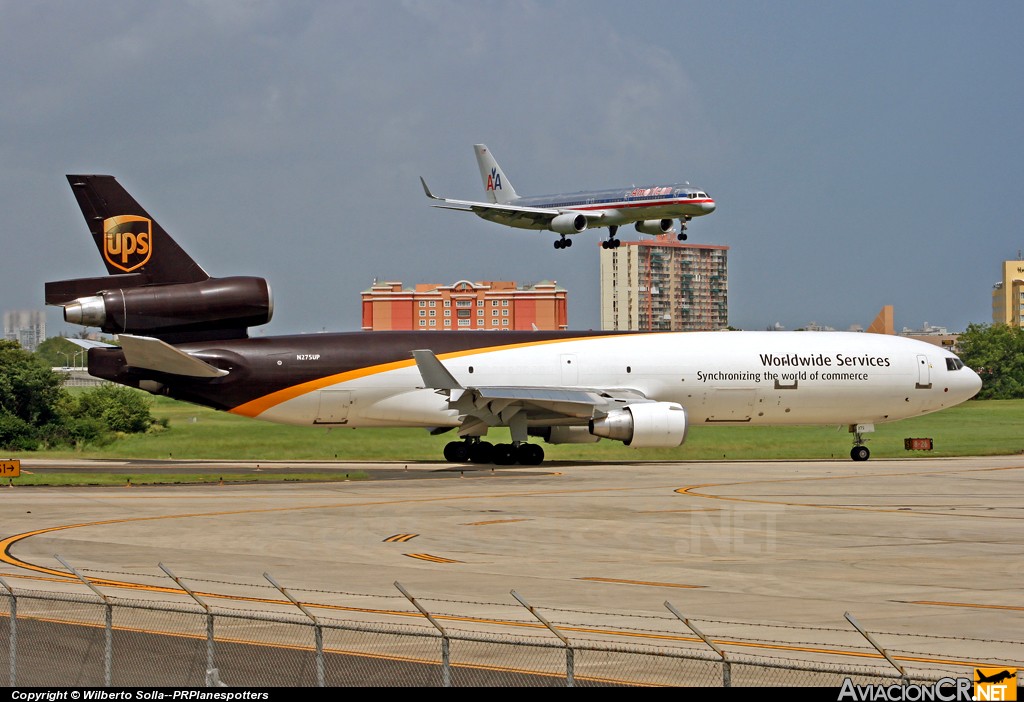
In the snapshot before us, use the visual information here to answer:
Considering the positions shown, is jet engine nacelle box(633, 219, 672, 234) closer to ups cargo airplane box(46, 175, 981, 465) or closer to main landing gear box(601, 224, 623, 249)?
main landing gear box(601, 224, 623, 249)

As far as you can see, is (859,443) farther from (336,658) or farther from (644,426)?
(336,658)

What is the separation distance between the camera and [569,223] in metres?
75.1

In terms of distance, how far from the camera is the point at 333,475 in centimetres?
4231

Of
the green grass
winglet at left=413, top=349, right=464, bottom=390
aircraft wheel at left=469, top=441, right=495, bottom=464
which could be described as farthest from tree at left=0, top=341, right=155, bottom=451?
winglet at left=413, top=349, right=464, bottom=390

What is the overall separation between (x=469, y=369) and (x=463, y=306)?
140 metres

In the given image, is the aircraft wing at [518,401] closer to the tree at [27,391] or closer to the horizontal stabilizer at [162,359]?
the horizontal stabilizer at [162,359]

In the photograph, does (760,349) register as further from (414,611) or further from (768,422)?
(414,611)

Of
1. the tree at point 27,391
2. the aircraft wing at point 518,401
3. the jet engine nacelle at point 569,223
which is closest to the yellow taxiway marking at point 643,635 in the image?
the aircraft wing at point 518,401

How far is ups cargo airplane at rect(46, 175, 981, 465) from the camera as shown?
4697cm

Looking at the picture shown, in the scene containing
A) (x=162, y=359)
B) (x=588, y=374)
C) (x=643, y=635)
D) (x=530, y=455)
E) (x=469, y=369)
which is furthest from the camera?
(x=588, y=374)

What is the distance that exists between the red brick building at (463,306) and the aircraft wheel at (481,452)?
13071cm

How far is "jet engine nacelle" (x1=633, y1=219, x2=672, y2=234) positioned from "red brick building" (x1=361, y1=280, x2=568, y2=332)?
10161 centimetres

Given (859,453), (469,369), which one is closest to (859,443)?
(859,453)

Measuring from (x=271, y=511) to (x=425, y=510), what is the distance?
386 cm
